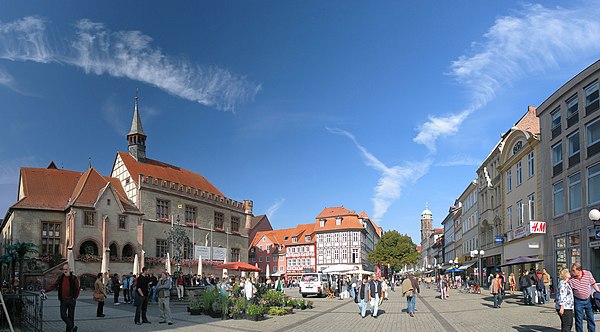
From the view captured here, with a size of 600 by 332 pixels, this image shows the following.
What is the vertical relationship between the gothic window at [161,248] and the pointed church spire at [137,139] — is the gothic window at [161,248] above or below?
below

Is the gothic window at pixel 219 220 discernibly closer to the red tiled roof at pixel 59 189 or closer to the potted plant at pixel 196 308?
the red tiled roof at pixel 59 189

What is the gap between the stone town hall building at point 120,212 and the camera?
53562 millimetres

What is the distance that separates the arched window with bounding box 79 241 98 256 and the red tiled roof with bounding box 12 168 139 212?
374 centimetres

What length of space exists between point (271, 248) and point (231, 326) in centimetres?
9066

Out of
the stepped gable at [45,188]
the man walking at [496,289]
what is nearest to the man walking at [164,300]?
the man walking at [496,289]

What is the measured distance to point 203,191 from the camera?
240 feet

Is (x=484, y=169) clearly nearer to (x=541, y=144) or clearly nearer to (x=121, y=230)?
(x=541, y=144)

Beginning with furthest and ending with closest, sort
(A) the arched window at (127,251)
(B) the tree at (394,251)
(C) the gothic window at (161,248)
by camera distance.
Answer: (B) the tree at (394,251) → (C) the gothic window at (161,248) → (A) the arched window at (127,251)

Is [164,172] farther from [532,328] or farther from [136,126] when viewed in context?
[532,328]

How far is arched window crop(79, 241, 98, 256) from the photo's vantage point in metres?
53.6

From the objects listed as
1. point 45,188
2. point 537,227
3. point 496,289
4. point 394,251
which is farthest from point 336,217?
point 496,289

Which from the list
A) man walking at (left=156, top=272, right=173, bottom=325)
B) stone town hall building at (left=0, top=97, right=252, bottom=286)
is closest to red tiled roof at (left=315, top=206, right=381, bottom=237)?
stone town hall building at (left=0, top=97, right=252, bottom=286)

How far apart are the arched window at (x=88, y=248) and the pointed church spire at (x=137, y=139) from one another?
1828cm

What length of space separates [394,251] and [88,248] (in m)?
51.1
